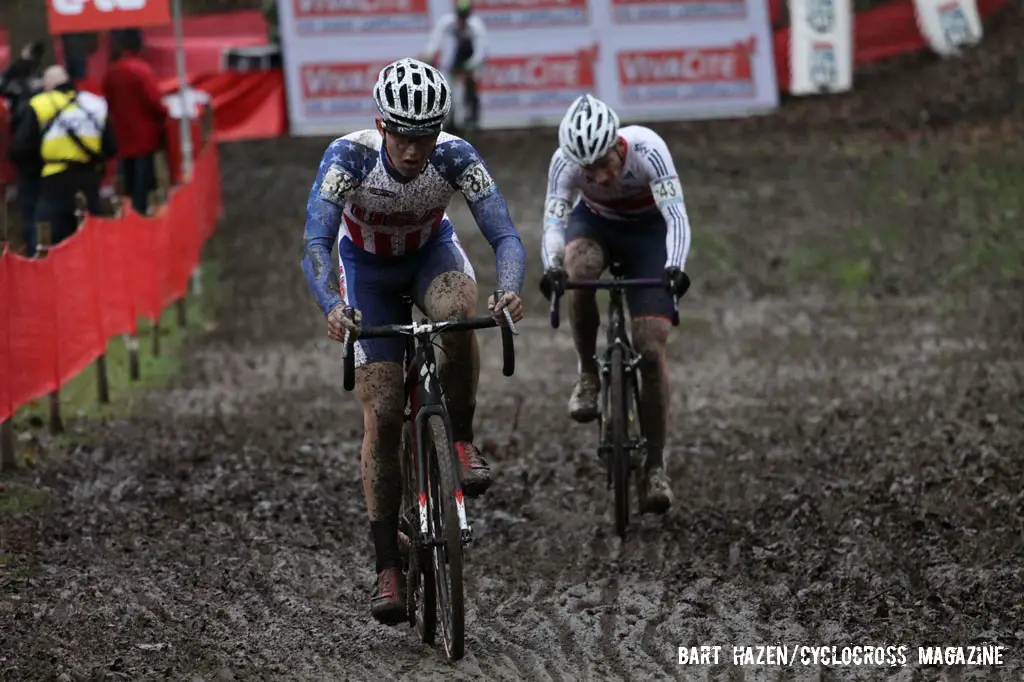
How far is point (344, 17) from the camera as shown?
27391mm

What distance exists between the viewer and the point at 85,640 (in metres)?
6.89

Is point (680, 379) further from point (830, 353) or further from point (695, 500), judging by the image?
point (695, 500)

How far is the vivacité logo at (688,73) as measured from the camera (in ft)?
90.5

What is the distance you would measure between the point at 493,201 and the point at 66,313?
550 cm

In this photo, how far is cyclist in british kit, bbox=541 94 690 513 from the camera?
8477 mm

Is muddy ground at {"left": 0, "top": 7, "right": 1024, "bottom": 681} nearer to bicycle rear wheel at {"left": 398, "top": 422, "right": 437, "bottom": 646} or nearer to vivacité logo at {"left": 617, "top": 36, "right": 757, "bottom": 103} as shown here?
bicycle rear wheel at {"left": 398, "top": 422, "right": 437, "bottom": 646}

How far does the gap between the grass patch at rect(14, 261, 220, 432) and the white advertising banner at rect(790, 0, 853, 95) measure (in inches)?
573

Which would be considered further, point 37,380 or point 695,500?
point 37,380

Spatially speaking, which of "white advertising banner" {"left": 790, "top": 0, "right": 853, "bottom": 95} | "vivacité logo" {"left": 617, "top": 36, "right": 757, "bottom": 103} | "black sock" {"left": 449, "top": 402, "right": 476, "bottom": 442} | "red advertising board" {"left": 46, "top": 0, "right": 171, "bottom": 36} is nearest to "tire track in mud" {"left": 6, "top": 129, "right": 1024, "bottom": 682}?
"black sock" {"left": 449, "top": 402, "right": 476, "bottom": 442}

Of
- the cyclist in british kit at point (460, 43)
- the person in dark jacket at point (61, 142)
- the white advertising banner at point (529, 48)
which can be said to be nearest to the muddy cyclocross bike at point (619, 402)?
the person in dark jacket at point (61, 142)

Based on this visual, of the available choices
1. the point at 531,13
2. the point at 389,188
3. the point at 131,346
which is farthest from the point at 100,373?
the point at 531,13

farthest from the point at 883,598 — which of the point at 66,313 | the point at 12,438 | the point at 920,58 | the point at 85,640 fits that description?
the point at 920,58

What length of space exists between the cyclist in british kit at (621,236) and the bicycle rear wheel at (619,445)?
0.46 ft

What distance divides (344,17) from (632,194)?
1927 cm
